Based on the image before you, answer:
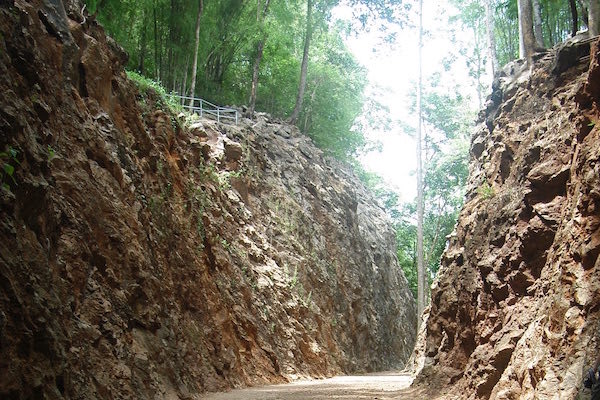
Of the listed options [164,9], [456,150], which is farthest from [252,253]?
[456,150]

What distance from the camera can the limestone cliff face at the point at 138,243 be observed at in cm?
472

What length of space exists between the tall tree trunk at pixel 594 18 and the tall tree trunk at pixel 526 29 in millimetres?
3178

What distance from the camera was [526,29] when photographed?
1236cm

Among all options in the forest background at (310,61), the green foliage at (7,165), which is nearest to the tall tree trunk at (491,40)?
the forest background at (310,61)

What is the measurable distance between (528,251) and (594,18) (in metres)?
4.01

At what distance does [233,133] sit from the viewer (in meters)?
20.3

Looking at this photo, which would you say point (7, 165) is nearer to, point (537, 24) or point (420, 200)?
point (537, 24)

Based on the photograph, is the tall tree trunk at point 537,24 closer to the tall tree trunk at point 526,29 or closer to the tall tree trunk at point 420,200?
the tall tree trunk at point 526,29

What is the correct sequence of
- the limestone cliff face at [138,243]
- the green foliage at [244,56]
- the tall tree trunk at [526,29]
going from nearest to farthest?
the limestone cliff face at [138,243]
the tall tree trunk at [526,29]
the green foliage at [244,56]

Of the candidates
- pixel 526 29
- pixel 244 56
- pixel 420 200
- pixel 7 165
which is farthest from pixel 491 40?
pixel 7 165

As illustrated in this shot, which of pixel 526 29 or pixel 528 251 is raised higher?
pixel 526 29

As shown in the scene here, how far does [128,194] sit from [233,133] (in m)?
11.0

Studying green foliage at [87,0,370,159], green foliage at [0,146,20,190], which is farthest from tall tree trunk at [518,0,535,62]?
green foliage at [0,146,20,190]

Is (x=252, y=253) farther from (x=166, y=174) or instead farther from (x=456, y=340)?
(x=456, y=340)
